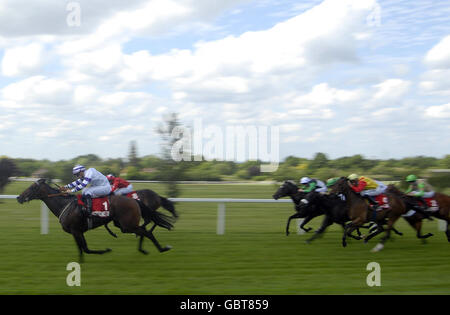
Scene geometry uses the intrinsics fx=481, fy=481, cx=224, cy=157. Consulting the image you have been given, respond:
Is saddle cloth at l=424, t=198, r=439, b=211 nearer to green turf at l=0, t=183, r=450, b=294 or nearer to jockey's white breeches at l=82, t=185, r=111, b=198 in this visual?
green turf at l=0, t=183, r=450, b=294

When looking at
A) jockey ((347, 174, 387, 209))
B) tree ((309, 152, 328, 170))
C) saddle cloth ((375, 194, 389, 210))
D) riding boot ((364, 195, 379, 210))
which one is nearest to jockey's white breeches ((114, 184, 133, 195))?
jockey ((347, 174, 387, 209))

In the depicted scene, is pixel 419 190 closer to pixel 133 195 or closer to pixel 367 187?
pixel 367 187

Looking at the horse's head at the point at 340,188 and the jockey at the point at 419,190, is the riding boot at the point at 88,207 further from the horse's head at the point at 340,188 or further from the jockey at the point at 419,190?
the jockey at the point at 419,190

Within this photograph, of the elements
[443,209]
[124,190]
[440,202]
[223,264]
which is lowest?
[223,264]

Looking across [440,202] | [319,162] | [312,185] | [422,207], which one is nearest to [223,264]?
[312,185]

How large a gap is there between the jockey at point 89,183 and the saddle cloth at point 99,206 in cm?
5

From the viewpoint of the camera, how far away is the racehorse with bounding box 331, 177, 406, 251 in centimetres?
763

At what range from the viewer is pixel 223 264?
610 centimetres

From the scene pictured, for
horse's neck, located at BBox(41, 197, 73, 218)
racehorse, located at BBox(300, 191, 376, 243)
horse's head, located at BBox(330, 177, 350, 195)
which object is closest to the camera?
horse's neck, located at BBox(41, 197, 73, 218)

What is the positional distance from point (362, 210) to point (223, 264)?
2.73 meters

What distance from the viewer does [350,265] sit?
619 cm

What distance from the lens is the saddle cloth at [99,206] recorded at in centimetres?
629

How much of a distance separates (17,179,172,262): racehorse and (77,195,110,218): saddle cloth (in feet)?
0.18
